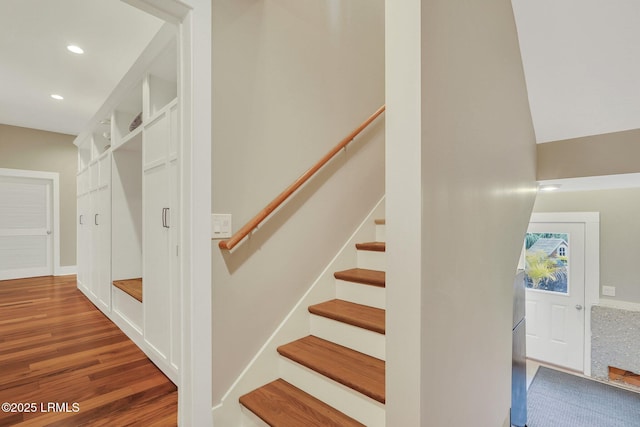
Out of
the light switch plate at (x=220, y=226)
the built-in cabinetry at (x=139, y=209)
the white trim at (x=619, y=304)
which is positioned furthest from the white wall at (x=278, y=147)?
the white trim at (x=619, y=304)

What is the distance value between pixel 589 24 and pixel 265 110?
175 centimetres

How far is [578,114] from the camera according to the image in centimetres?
192

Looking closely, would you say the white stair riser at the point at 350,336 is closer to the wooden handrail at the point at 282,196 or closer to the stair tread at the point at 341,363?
the stair tread at the point at 341,363

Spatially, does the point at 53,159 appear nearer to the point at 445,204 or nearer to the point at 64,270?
the point at 64,270

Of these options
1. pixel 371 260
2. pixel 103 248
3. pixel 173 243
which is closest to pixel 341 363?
pixel 371 260

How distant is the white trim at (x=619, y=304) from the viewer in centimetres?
349

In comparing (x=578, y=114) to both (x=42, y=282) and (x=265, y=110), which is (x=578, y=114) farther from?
(x=42, y=282)

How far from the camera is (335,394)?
1.46 metres

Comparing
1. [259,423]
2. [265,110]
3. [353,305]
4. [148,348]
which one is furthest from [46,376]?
[265,110]

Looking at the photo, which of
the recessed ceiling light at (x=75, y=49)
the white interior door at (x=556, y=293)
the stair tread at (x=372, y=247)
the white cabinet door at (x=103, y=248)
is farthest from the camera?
the white interior door at (x=556, y=293)

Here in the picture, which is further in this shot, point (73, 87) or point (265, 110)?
point (73, 87)

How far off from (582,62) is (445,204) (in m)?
1.43

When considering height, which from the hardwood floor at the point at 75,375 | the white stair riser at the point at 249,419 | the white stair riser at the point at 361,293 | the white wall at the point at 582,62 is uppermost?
the white wall at the point at 582,62

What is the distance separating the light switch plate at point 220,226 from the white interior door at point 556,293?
4588mm
